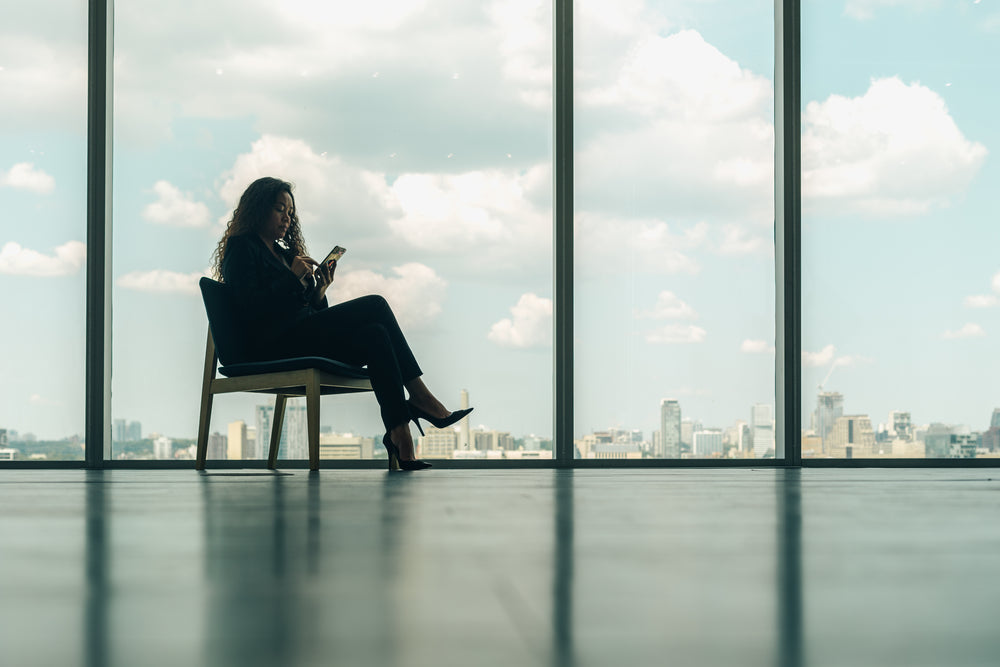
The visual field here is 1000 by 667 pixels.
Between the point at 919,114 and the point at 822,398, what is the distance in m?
1.42

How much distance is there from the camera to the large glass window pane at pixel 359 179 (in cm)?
420

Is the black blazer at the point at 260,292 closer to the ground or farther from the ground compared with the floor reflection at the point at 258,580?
farther from the ground

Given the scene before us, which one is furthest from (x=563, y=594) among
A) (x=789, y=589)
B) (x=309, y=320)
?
(x=309, y=320)

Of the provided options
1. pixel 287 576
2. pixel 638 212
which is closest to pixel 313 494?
pixel 287 576

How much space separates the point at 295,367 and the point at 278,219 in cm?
67

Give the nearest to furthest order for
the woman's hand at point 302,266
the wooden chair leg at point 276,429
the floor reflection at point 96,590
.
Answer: the floor reflection at point 96,590 → the woman's hand at point 302,266 → the wooden chair leg at point 276,429

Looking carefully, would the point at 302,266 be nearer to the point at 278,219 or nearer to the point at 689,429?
the point at 278,219

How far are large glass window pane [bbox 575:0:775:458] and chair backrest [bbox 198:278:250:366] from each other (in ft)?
5.17

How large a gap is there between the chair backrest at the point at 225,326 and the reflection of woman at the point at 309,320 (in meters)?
0.04

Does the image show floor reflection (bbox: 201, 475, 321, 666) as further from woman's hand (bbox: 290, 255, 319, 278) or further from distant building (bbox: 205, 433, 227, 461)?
distant building (bbox: 205, 433, 227, 461)

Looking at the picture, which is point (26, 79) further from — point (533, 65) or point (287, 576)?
point (287, 576)

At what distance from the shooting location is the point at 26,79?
4262mm

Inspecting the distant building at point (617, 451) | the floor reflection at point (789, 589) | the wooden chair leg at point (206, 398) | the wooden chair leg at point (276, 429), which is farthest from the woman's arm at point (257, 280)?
the floor reflection at point (789, 589)

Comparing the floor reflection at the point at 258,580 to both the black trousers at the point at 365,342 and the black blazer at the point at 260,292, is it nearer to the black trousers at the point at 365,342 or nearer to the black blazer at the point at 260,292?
the black trousers at the point at 365,342
